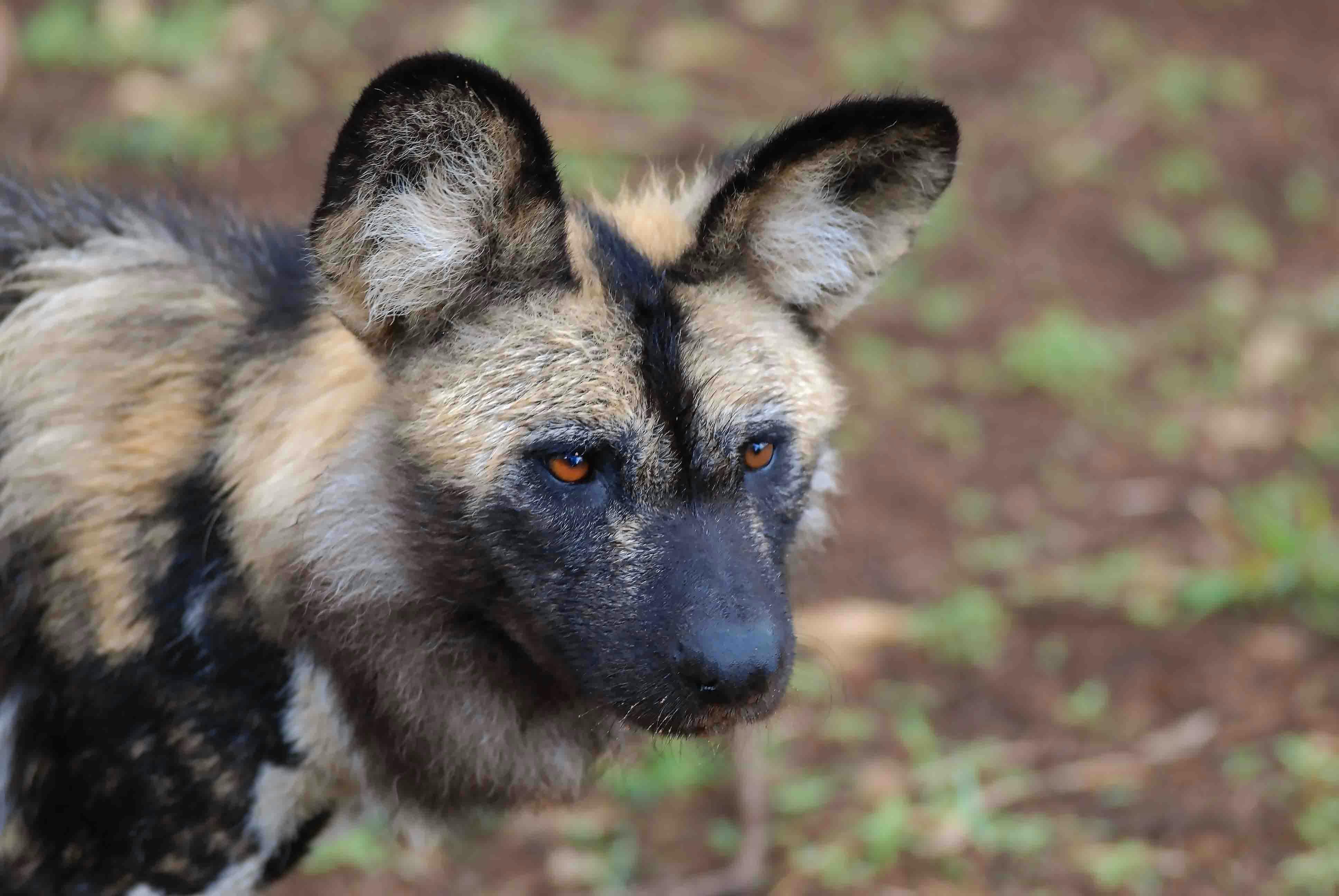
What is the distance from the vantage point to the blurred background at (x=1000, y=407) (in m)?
4.00

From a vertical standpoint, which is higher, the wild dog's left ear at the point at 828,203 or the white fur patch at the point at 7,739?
the wild dog's left ear at the point at 828,203

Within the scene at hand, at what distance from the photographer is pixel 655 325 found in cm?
253

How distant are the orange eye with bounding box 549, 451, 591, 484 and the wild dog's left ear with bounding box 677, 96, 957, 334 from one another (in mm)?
448

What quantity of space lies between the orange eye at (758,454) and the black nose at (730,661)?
35 cm

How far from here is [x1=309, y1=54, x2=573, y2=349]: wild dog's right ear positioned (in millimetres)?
2244

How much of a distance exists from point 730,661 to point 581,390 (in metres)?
0.54

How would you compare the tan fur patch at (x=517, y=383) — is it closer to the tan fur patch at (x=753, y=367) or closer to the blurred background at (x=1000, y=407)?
the tan fur patch at (x=753, y=367)

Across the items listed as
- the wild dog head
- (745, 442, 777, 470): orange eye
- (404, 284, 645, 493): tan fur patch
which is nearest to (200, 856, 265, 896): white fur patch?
the wild dog head

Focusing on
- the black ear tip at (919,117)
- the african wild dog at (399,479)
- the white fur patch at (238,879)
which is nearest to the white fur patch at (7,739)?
the african wild dog at (399,479)

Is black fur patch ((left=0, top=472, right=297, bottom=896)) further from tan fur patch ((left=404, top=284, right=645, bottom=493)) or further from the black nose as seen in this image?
the black nose

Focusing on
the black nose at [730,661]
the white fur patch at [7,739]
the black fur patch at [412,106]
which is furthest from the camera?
the white fur patch at [7,739]

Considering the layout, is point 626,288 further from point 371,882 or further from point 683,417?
point 371,882

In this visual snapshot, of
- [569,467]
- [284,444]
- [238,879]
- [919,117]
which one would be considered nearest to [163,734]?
[238,879]

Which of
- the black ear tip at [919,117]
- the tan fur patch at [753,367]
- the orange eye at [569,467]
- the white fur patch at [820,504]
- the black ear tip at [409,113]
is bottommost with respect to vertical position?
the orange eye at [569,467]
